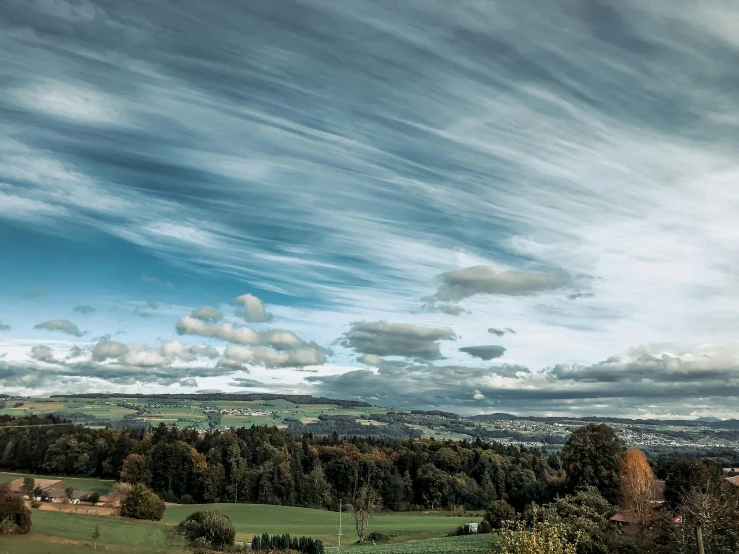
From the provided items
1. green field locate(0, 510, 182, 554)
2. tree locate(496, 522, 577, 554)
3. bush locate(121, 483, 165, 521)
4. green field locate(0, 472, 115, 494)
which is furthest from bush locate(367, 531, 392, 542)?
green field locate(0, 472, 115, 494)

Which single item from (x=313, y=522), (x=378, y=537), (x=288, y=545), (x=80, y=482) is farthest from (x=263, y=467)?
(x=288, y=545)

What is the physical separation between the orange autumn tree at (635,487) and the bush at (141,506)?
2336 inches

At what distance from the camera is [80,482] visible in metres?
122

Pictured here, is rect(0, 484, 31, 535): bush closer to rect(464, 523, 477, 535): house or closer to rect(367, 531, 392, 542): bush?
rect(367, 531, 392, 542): bush

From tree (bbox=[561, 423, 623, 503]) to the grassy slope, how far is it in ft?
78.1

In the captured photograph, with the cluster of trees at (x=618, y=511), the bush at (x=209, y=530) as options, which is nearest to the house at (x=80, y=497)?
the bush at (x=209, y=530)

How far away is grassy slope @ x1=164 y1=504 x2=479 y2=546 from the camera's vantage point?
286 ft

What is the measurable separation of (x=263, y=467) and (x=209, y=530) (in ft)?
219

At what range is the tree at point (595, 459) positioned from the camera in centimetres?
7356

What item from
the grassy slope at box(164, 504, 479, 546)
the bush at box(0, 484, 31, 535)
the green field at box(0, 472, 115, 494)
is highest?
the bush at box(0, 484, 31, 535)

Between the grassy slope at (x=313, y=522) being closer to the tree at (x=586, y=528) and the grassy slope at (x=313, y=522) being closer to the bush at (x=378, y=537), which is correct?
the bush at (x=378, y=537)

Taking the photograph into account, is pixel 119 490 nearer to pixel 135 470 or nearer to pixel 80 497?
pixel 80 497

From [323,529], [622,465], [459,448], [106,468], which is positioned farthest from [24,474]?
[622,465]

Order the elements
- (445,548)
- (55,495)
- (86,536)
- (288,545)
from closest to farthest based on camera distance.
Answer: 1. (86,536)
2. (288,545)
3. (445,548)
4. (55,495)
